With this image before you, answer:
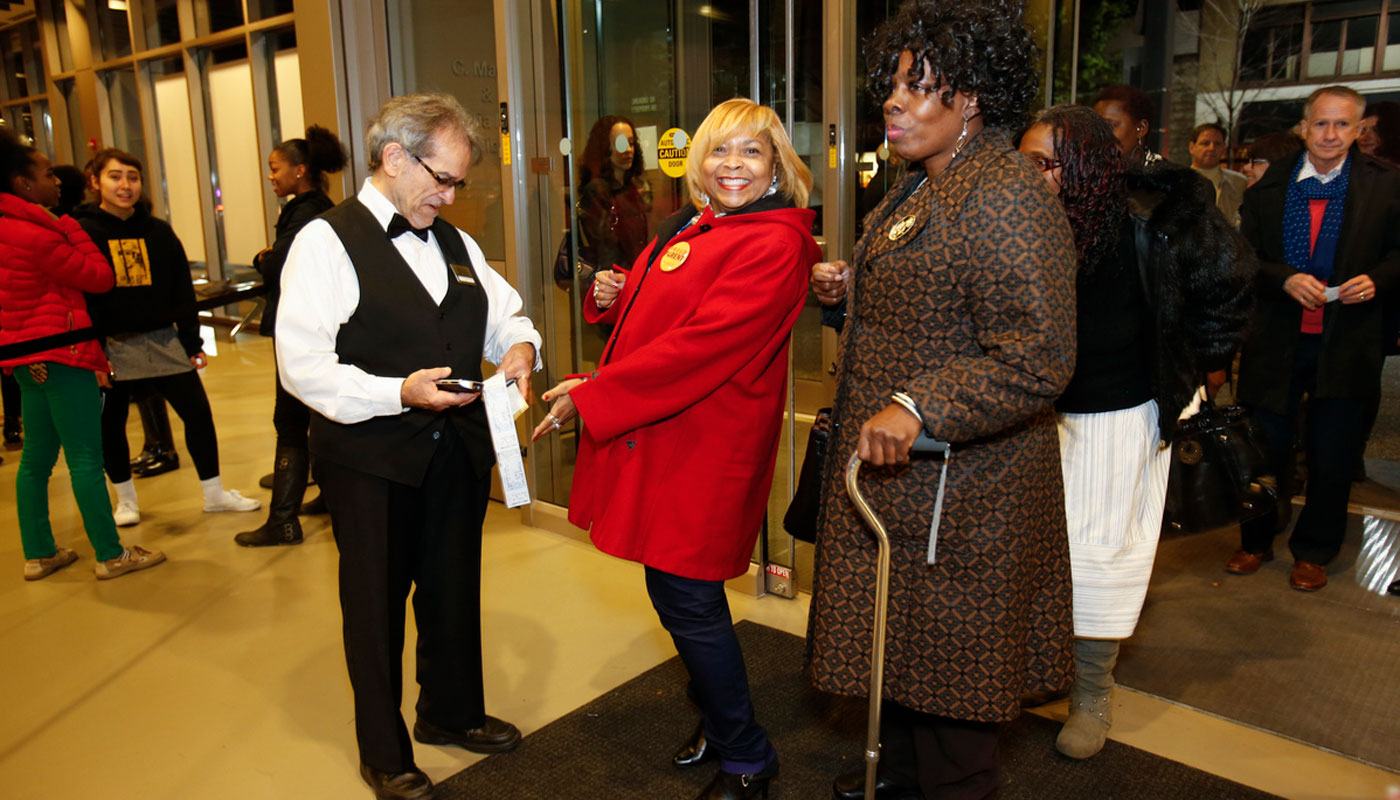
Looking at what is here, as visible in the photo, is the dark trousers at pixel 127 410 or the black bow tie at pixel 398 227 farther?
the dark trousers at pixel 127 410

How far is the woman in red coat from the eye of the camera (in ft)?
6.88

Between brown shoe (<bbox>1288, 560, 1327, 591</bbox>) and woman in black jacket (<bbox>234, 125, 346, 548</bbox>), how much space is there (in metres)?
3.99

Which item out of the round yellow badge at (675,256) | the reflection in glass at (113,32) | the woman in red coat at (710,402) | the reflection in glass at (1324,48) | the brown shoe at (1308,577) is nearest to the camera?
the woman in red coat at (710,402)

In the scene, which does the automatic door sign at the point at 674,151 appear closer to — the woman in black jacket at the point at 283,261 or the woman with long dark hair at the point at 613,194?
the woman with long dark hair at the point at 613,194

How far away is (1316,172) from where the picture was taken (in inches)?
138

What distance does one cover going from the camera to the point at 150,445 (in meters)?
5.64

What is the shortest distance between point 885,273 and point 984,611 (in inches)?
26.1

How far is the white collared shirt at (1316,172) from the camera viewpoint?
11.4 feet

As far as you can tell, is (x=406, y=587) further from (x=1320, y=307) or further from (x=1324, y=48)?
(x=1324, y=48)

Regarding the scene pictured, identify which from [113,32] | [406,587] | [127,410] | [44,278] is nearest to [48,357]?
[44,278]

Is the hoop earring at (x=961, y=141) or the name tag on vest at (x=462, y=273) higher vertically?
the hoop earring at (x=961, y=141)

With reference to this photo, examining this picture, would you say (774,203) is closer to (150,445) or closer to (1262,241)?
(1262,241)

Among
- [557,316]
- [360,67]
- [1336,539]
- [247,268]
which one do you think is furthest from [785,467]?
[247,268]

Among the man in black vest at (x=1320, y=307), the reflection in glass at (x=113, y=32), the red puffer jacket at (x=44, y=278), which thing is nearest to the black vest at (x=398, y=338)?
the red puffer jacket at (x=44, y=278)
